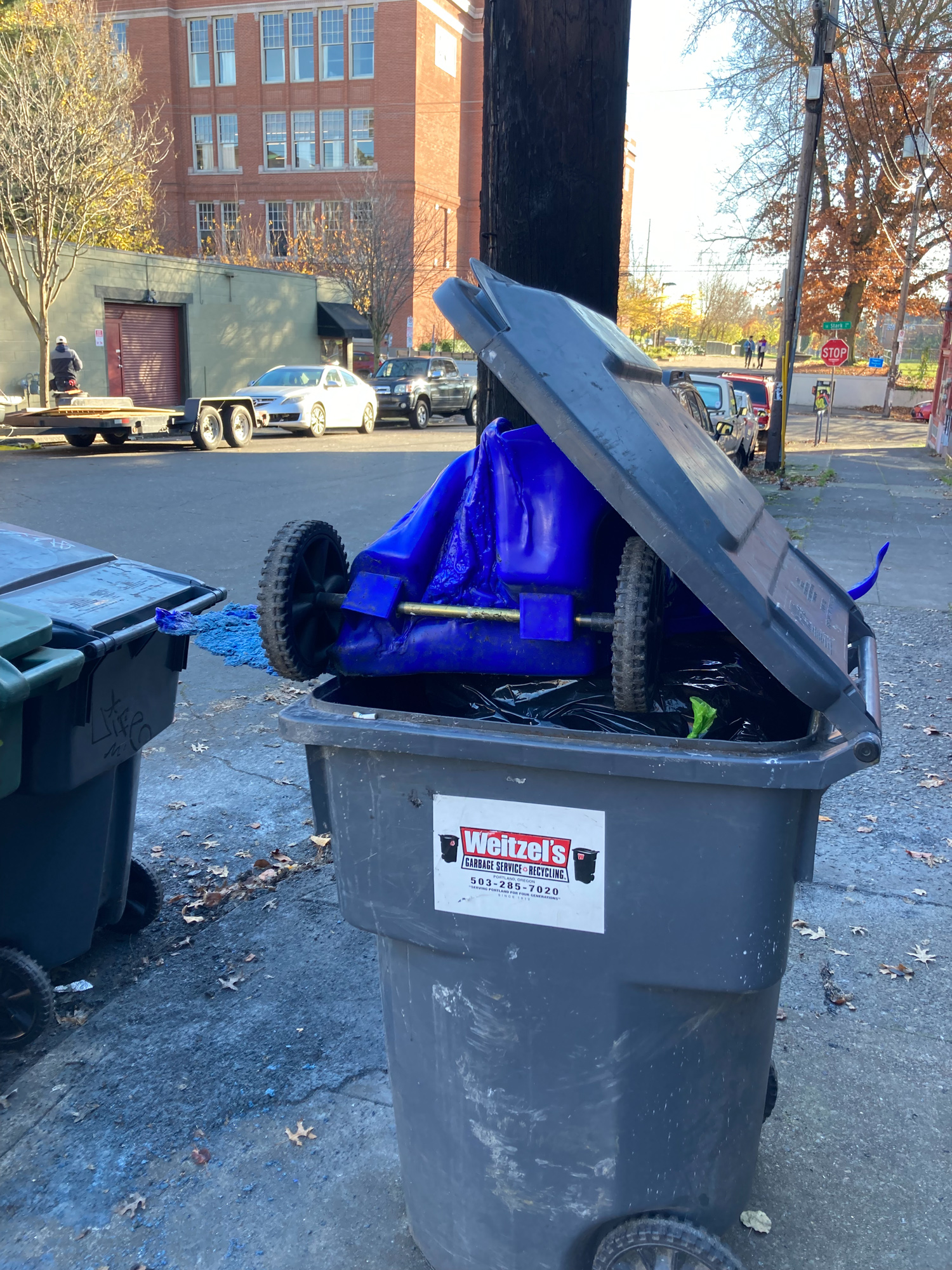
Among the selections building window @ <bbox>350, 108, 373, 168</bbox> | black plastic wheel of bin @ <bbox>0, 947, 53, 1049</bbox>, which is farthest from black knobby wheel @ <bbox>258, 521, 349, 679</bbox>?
building window @ <bbox>350, 108, 373, 168</bbox>

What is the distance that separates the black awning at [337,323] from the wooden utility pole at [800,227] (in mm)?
18263

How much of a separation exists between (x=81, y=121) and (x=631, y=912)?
22276 mm

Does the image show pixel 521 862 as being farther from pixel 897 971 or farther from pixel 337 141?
pixel 337 141

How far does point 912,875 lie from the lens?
3902 millimetres

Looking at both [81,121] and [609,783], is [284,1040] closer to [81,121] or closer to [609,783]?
[609,783]

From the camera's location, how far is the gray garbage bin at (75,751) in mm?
2682

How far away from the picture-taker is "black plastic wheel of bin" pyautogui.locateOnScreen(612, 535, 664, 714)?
168 cm

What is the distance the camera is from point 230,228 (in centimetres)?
4516

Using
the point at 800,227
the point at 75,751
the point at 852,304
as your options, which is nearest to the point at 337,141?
the point at 852,304

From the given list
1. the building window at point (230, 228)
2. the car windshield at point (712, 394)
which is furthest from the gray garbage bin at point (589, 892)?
the building window at point (230, 228)

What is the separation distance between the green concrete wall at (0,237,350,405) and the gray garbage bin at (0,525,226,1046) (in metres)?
21.5

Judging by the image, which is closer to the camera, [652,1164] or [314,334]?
[652,1164]

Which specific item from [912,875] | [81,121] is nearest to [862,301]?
[81,121]

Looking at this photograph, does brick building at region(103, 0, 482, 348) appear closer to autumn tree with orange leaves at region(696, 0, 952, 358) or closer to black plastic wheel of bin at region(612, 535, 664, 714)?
autumn tree with orange leaves at region(696, 0, 952, 358)
